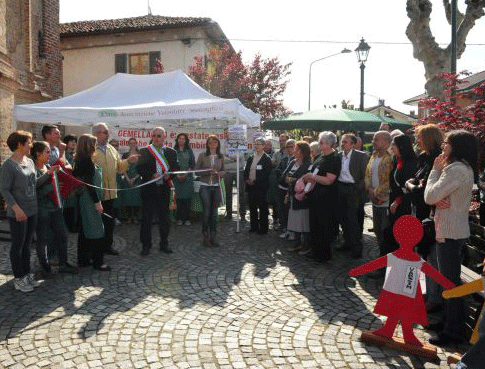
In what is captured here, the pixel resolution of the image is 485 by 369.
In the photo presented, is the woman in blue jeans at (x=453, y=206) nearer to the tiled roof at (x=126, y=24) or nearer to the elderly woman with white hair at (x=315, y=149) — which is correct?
the elderly woman with white hair at (x=315, y=149)

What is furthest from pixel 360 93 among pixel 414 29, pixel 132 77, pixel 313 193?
pixel 313 193

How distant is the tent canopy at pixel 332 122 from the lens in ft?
36.9

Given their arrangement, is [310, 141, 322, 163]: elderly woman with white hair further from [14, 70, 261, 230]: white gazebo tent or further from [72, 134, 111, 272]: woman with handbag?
[72, 134, 111, 272]: woman with handbag

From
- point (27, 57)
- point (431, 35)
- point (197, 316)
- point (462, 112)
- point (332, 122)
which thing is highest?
point (431, 35)

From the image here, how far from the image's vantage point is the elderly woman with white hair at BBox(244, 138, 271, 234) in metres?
8.08

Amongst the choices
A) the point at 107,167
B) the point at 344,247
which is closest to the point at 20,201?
the point at 107,167

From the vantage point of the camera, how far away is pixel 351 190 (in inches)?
258

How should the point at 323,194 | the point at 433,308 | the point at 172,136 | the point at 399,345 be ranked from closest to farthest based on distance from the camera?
1. the point at 399,345
2. the point at 433,308
3. the point at 323,194
4. the point at 172,136

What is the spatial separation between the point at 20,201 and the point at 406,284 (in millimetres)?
4134

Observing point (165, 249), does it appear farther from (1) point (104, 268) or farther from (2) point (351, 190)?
(2) point (351, 190)

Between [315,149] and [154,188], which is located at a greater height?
[315,149]

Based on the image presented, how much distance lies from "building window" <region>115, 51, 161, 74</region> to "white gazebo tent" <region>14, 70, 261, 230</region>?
11633 mm

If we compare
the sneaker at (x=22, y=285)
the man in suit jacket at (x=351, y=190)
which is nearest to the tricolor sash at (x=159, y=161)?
the sneaker at (x=22, y=285)

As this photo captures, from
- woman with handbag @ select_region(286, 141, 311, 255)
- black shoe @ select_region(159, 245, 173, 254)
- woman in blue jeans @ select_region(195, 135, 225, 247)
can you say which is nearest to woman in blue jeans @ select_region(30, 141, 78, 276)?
black shoe @ select_region(159, 245, 173, 254)
